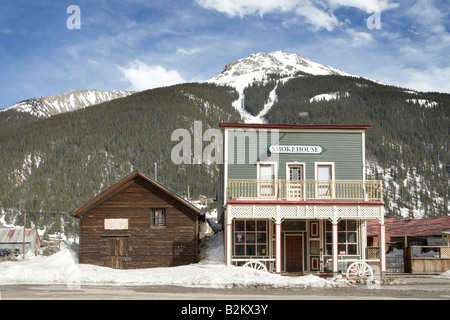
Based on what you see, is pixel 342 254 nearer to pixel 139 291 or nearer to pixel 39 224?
pixel 139 291

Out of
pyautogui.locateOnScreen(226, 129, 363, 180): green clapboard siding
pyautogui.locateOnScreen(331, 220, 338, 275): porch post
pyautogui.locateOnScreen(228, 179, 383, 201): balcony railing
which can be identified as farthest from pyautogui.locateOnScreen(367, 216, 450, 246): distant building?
pyautogui.locateOnScreen(331, 220, 338, 275): porch post

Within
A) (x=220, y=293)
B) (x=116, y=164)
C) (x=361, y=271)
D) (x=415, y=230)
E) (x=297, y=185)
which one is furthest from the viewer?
(x=116, y=164)

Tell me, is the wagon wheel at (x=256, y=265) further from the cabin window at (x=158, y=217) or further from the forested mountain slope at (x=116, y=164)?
the forested mountain slope at (x=116, y=164)

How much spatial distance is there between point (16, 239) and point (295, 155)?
228ft

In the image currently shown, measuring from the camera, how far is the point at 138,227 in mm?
34219

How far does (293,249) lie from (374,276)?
486 centimetres

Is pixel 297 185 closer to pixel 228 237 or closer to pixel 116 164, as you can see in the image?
pixel 228 237

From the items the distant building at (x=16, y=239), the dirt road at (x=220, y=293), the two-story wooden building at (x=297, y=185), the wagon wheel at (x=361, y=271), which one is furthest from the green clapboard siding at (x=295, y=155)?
the distant building at (x=16, y=239)

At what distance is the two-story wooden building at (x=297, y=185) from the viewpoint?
3228 centimetres

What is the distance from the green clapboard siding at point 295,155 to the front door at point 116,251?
734 centimetres

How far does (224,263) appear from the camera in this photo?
32094mm

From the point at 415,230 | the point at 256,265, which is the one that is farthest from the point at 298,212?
the point at 415,230

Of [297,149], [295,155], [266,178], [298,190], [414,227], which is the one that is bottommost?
[414,227]
